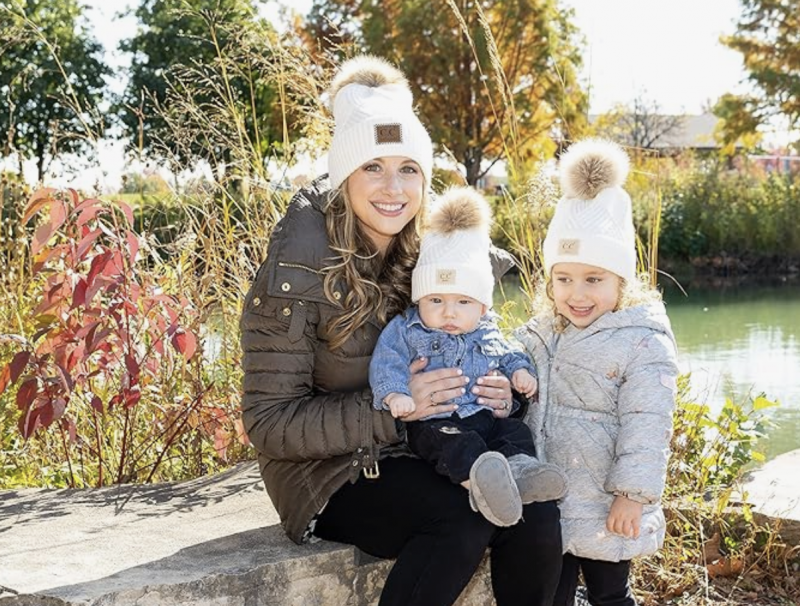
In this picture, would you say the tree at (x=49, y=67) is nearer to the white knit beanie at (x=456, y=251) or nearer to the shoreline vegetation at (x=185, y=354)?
the shoreline vegetation at (x=185, y=354)

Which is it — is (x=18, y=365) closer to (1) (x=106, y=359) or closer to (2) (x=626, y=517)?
(1) (x=106, y=359)

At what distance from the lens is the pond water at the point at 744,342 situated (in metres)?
6.46

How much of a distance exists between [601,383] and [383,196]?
0.63m

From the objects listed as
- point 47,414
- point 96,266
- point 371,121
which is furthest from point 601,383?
point 47,414

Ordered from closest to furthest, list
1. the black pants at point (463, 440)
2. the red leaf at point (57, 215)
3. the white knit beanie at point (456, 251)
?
the black pants at point (463, 440), the white knit beanie at point (456, 251), the red leaf at point (57, 215)

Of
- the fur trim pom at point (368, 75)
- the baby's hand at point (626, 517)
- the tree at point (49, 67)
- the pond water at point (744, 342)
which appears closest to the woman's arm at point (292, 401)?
the baby's hand at point (626, 517)

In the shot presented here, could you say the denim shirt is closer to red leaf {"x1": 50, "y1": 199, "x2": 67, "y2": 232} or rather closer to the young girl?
the young girl

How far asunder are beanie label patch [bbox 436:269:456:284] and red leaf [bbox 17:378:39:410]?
1197 millimetres

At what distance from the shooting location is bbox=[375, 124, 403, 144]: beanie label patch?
2.54 metres

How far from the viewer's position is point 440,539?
7.11 ft

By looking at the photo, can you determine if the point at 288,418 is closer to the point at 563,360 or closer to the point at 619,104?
the point at 563,360

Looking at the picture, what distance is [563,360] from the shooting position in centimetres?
Result: 253

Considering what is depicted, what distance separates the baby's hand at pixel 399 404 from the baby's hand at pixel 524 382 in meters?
0.30

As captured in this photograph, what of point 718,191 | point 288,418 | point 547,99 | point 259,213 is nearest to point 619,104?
point 547,99
